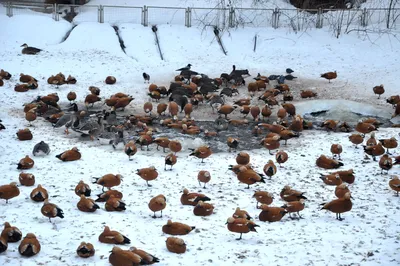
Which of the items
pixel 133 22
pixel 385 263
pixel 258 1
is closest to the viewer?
pixel 385 263

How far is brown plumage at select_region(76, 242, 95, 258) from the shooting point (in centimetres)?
704

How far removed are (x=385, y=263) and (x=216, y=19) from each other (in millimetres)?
15888

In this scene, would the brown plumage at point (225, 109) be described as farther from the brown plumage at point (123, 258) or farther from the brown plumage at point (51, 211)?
the brown plumage at point (123, 258)

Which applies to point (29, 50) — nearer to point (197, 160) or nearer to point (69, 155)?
point (69, 155)

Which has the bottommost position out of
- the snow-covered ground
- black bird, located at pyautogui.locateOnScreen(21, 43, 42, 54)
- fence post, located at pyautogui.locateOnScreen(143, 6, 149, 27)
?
the snow-covered ground

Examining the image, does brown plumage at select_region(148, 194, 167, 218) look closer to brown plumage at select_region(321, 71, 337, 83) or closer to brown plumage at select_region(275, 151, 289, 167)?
brown plumage at select_region(275, 151, 289, 167)

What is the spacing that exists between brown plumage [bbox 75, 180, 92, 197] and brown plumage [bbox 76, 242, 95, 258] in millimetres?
2177

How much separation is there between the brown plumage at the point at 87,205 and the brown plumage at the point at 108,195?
38 cm

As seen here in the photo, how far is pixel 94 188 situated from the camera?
9797 mm

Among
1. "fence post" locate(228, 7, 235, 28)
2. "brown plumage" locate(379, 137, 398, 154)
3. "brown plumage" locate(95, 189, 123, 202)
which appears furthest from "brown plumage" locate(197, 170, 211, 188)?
"fence post" locate(228, 7, 235, 28)

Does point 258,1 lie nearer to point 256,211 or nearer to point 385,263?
point 256,211

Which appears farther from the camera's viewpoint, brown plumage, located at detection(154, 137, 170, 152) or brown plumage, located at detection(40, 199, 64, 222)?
brown plumage, located at detection(154, 137, 170, 152)

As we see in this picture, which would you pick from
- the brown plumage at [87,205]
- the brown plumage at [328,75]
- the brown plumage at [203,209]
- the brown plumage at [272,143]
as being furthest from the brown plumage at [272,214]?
the brown plumage at [328,75]

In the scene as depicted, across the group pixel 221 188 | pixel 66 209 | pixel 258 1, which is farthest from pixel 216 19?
pixel 66 209
